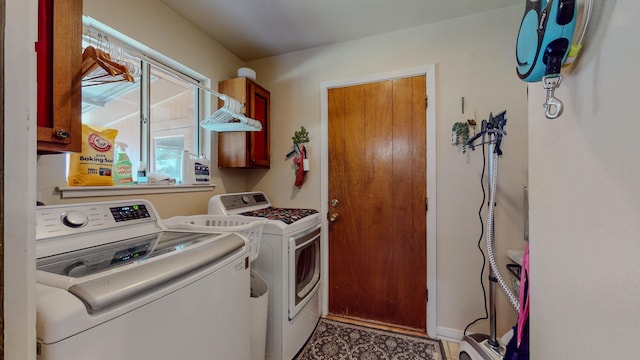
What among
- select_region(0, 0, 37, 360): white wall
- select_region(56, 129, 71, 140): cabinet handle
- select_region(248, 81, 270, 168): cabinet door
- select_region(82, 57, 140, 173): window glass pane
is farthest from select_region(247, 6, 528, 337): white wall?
select_region(0, 0, 37, 360): white wall

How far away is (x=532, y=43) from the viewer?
619mm

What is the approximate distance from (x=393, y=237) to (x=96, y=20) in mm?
2408

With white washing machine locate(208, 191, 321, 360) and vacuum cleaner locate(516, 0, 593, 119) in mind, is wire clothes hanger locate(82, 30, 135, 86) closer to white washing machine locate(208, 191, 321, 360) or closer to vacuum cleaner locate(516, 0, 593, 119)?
white washing machine locate(208, 191, 321, 360)

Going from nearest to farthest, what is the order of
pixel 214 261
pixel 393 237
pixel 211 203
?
pixel 214 261
pixel 211 203
pixel 393 237

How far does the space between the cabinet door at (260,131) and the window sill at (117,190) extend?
584 mm

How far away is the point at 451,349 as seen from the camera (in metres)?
1.78

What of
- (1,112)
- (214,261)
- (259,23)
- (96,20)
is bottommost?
(214,261)

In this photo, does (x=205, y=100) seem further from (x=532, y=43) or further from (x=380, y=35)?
(x=532, y=43)

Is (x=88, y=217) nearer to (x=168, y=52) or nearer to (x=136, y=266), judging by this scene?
(x=136, y=266)

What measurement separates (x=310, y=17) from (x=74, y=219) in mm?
1923

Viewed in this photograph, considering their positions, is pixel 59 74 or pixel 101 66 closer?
pixel 59 74

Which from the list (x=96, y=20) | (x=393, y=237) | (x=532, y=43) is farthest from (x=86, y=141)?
(x=393, y=237)

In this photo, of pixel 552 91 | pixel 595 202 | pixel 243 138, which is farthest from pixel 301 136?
pixel 595 202

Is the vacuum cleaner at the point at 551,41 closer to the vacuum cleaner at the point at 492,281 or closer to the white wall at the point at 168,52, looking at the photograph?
the vacuum cleaner at the point at 492,281
